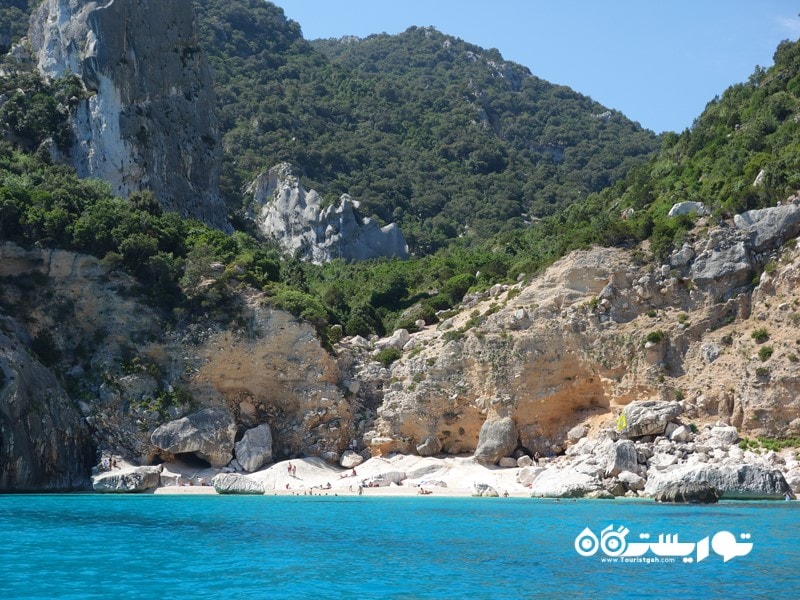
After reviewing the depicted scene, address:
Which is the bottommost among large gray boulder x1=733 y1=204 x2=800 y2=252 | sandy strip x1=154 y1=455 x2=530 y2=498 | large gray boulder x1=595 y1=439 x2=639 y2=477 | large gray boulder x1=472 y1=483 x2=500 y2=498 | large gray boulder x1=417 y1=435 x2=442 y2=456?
large gray boulder x1=472 y1=483 x2=500 y2=498

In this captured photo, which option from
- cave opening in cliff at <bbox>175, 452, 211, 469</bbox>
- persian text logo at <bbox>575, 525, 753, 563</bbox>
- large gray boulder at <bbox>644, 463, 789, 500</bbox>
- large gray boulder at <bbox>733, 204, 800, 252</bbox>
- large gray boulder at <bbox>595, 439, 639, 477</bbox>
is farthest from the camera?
cave opening in cliff at <bbox>175, 452, 211, 469</bbox>

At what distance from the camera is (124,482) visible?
38.8 m

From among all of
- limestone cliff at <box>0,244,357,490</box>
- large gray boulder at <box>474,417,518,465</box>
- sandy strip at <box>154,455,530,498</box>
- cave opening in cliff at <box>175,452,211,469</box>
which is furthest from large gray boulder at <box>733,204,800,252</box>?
cave opening in cliff at <box>175,452,211,469</box>

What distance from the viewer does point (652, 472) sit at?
3672 cm

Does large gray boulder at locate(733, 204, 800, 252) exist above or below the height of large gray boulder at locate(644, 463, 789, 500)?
above

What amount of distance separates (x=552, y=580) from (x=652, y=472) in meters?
19.3

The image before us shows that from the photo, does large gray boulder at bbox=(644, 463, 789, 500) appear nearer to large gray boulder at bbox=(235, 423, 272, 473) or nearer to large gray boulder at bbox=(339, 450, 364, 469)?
large gray boulder at bbox=(339, 450, 364, 469)

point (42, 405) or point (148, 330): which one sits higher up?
point (148, 330)

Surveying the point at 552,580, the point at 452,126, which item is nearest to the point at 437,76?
the point at 452,126

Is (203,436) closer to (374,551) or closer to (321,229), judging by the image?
(374,551)

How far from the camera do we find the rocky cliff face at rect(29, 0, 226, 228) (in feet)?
191

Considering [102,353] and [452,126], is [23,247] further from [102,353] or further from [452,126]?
[452,126]

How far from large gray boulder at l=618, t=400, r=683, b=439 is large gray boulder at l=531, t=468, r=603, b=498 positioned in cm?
406

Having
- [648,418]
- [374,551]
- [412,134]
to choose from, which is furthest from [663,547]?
[412,134]
